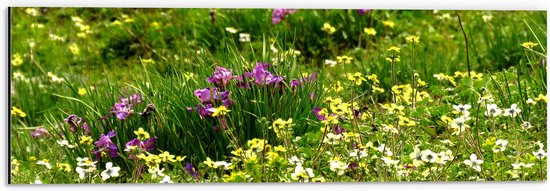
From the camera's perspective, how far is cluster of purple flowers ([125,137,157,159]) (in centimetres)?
452

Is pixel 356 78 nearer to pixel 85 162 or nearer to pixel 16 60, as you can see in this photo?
pixel 85 162

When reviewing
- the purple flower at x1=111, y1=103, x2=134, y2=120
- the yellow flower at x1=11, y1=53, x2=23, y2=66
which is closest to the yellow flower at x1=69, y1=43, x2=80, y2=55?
the yellow flower at x1=11, y1=53, x2=23, y2=66

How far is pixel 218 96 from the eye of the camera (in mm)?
4574

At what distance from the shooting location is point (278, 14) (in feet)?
18.4

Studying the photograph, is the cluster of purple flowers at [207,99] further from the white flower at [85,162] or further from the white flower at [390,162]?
the white flower at [390,162]

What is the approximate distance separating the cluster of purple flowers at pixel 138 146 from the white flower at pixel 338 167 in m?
0.63

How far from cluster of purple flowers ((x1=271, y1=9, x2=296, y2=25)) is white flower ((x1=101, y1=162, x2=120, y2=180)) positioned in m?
1.38

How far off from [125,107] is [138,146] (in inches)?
6.3

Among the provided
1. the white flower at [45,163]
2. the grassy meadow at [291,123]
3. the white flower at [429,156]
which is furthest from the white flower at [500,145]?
the white flower at [45,163]

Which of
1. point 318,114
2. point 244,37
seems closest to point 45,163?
point 318,114

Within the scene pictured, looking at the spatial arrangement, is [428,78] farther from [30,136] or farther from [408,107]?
[30,136]

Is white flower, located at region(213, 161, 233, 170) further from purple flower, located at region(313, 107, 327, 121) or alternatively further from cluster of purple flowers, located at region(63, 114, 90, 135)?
cluster of purple flowers, located at region(63, 114, 90, 135)

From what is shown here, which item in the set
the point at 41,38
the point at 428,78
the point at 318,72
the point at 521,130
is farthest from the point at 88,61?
the point at 521,130

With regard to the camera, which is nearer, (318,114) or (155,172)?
(155,172)
